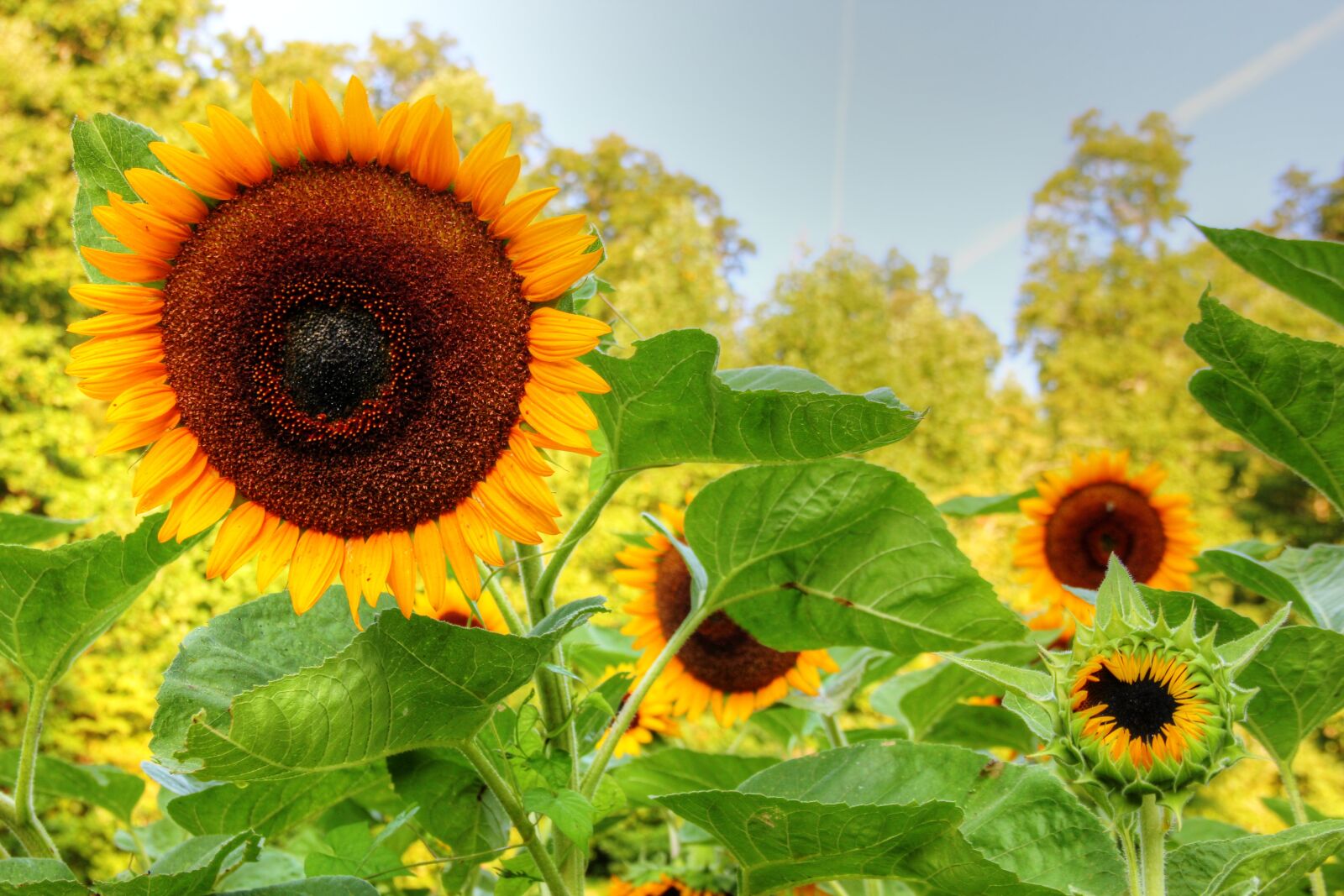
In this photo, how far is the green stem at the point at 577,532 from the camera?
66 cm

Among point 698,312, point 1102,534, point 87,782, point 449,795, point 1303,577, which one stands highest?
point 698,312

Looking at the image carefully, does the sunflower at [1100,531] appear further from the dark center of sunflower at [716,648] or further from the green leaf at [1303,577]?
the green leaf at [1303,577]

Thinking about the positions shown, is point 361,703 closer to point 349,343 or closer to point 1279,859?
point 349,343

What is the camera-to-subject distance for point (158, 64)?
7605 millimetres

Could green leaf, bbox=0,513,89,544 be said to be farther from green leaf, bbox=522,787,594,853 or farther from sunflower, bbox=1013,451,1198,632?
sunflower, bbox=1013,451,1198,632

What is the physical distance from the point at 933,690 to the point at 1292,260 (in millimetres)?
500

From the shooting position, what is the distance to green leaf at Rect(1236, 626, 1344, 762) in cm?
66

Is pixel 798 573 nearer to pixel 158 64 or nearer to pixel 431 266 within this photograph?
pixel 431 266

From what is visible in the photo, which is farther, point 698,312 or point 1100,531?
point 698,312

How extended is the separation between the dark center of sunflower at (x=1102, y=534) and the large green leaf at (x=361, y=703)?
5.00ft

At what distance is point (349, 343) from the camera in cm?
62

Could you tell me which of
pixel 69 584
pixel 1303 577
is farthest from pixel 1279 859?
pixel 69 584

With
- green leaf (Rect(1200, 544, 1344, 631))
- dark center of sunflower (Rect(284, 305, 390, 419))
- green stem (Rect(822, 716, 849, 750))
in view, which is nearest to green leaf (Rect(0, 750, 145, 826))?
dark center of sunflower (Rect(284, 305, 390, 419))

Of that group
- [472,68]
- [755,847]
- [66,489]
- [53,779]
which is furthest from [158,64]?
[755,847]
